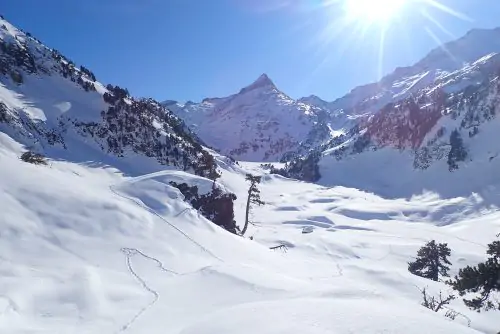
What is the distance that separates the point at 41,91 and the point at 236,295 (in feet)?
261

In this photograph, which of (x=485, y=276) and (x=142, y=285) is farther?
(x=142, y=285)

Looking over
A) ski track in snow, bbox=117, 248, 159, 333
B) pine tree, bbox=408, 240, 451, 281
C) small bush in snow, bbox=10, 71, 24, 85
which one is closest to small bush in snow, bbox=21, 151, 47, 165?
ski track in snow, bbox=117, 248, 159, 333

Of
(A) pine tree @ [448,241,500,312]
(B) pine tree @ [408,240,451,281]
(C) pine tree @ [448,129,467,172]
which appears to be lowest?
(A) pine tree @ [448,241,500,312]

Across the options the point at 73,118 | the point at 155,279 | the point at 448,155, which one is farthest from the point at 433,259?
the point at 448,155

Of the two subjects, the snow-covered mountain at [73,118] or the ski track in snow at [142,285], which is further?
the snow-covered mountain at [73,118]

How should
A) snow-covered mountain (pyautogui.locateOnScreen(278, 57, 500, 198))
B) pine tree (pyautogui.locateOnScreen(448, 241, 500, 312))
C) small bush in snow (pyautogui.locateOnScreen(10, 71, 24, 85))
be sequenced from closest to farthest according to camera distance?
1. pine tree (pyautogui.locateOnScreen(448, 241, 500, 312))
2. small bush in snow (pyautogui.locateOnScreen(10, 71, 24, 85))
3. snow-covered mountain (pyautogui.locateOnScreen(278, 57, 500, 198))

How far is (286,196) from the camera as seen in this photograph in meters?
133

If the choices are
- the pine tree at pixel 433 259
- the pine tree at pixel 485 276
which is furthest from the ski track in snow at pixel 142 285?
the pine tree at pixel 433 259

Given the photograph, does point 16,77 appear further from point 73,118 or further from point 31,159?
point 31,159

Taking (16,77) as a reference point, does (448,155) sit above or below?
above

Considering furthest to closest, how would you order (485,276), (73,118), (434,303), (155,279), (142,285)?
(73,118), (434,303), (155,279), (142,285), (485,276)

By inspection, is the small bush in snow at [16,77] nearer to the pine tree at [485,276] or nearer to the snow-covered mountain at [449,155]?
the pine tree at [485,276]

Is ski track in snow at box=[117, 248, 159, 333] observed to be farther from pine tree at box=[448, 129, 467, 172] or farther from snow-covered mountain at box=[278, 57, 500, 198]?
pine tree at box=[448, 129, 467, 172]

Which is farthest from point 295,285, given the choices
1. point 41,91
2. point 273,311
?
point 41,91
